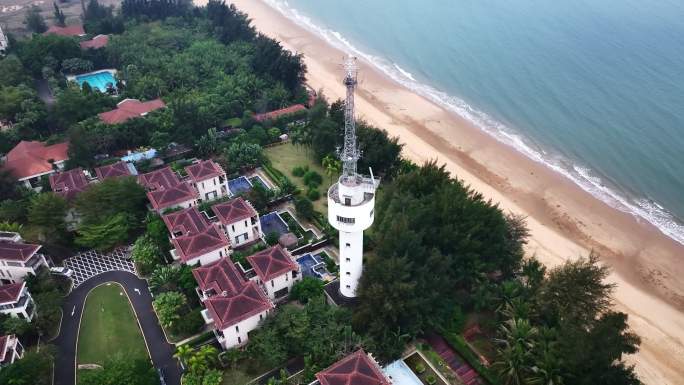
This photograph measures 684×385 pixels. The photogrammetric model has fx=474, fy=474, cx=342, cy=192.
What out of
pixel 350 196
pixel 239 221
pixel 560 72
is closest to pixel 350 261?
pixel 350 196

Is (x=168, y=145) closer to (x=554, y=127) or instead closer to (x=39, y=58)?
(x=39, y=58)

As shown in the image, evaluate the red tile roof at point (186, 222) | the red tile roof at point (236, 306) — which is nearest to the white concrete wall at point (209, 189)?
the red tile roof at point (186, 222)

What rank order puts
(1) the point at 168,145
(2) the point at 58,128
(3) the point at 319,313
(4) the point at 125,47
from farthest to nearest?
1. (4) the point at 125,47
2. (2) the point at 58,128
3. (1) the point at 168,145
4. (3) the point at 319,313

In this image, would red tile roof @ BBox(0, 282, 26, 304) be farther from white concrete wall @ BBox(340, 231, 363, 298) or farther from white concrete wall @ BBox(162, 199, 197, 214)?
white concrete wall @ BBox(340, 231, 363, 298)

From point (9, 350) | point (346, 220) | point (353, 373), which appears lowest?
point (9, 350)

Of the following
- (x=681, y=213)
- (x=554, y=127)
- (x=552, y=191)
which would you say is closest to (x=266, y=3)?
(x=554, y=127)

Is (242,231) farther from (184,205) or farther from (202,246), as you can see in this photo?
(184,205)
